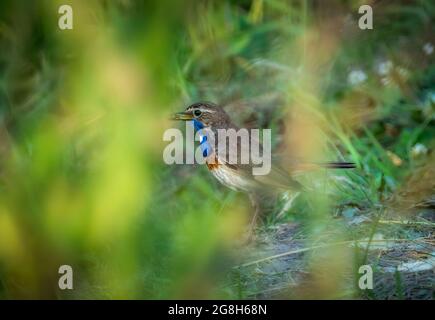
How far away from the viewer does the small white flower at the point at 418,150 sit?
211 inches

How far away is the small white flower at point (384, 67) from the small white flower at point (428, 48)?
0.88ft

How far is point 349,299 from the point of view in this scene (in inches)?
150

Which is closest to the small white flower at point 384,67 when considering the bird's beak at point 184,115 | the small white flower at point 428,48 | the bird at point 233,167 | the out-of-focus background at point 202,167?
the out-of-focus background at point 202,167

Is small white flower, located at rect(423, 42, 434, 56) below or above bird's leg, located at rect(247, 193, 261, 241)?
above

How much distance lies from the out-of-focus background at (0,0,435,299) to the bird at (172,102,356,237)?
0.48ft

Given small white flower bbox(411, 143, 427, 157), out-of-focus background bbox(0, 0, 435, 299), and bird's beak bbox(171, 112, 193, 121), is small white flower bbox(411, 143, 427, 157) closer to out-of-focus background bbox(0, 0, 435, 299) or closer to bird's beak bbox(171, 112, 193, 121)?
out-of-focus background bbox(0, 0, 435, 299)

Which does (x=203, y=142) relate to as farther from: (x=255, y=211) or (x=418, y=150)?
(x=418, y=150)

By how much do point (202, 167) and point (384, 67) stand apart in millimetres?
1577

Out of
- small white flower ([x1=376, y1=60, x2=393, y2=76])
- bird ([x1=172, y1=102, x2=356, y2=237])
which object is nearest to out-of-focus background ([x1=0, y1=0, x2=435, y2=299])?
small white flower ([x1=376, y1=60, x2=393, y2=76])

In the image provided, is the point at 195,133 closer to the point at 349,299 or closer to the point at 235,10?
the point at 235,10

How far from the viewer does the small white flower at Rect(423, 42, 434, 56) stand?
19.6ft

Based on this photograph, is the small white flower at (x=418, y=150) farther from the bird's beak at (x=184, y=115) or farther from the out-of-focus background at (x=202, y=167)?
the bird's beak at (x=184, y=115)

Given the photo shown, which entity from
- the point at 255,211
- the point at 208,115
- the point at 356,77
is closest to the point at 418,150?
the point at 356,77

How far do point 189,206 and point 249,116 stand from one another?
112 centimetres
